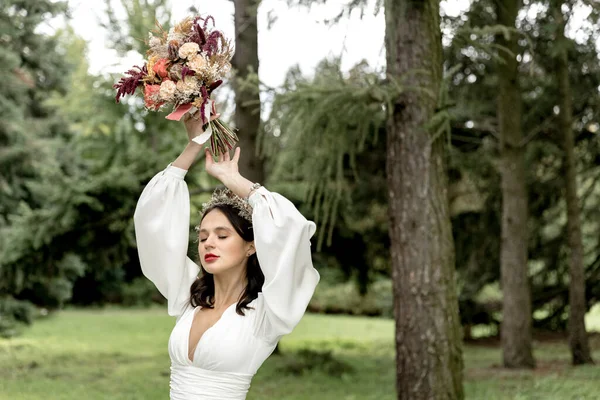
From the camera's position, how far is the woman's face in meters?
2.83

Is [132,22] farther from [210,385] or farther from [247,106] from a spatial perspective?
[210,385]

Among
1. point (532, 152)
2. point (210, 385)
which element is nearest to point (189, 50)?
point (210, 385)

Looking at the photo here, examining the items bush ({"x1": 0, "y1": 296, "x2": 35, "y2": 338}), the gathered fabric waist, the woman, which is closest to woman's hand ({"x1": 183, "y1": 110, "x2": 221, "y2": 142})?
the woman

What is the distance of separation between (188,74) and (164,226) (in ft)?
1.86

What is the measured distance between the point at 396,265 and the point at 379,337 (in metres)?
10.3

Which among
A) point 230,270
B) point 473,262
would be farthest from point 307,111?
point 473,262

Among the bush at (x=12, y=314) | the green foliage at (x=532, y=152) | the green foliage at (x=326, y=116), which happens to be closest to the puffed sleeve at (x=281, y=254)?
the green foliage at (x=326, y=116)

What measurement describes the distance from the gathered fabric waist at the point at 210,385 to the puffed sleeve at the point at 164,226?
1.19ft

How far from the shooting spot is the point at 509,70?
9133 millimetres

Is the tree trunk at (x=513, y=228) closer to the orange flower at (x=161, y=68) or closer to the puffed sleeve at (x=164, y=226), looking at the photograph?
the puffed sleeve at (x=164, y=226)

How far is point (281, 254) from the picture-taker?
259 cm

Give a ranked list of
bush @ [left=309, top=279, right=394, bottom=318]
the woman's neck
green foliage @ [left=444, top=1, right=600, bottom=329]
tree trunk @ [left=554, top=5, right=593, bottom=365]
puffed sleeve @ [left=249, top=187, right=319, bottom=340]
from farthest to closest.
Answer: bush @ [left=309, top=279, right=394, bottom=318] → green foliage @ [left=444, top=1, right=600, bottom=329] → tree trunk @ [left=554, top=5, right=593, bottom=365] → the woman's neck → puffed sleeve @ [left=249, top=187, right=319, bottom=340]

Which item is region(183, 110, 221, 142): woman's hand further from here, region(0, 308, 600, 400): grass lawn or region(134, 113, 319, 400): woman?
region(0, 308, 600, 400): grass lawn

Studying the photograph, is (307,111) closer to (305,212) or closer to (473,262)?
(305,212)
